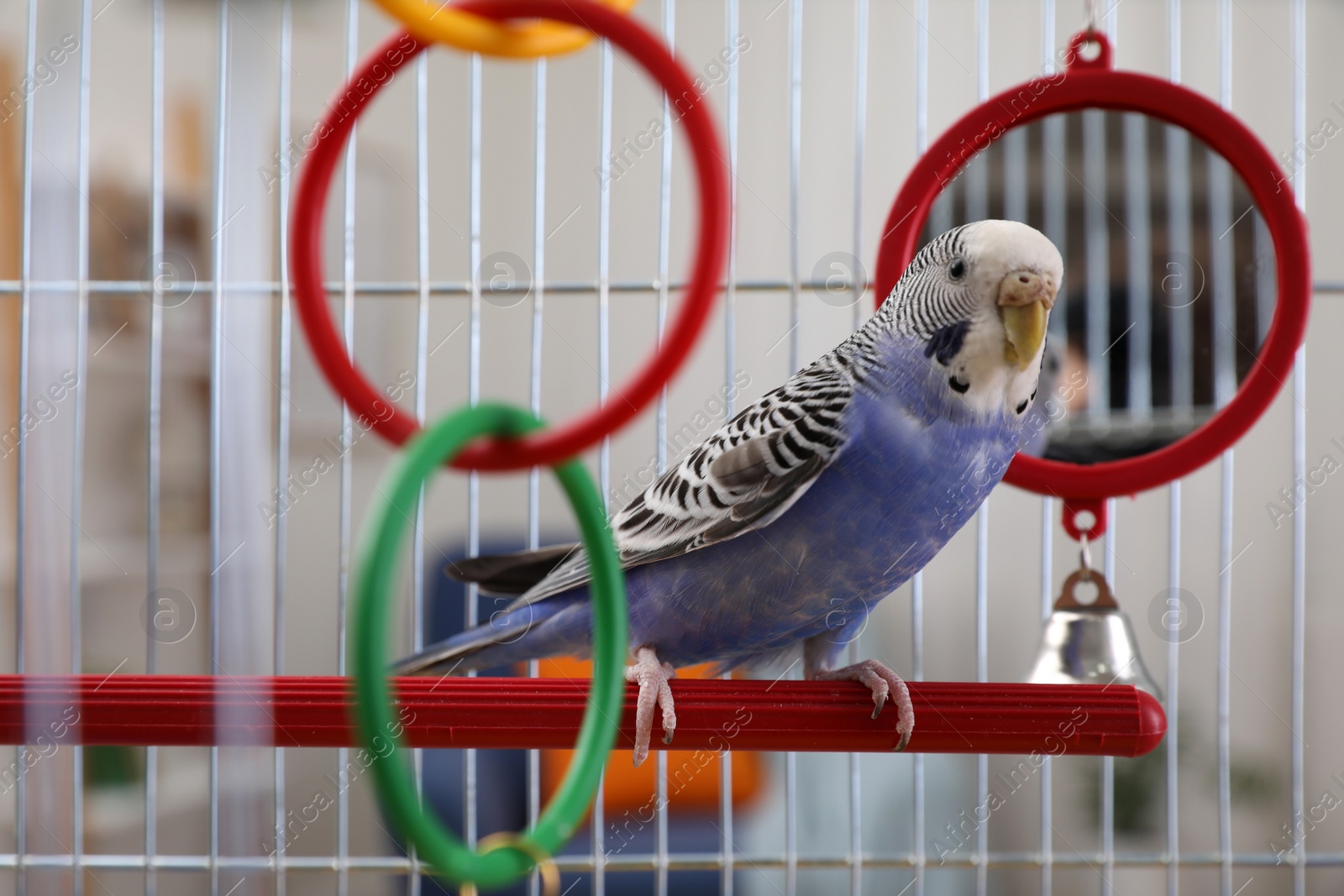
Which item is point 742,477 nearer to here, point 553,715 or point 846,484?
point 846,484

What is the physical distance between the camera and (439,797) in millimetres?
1856

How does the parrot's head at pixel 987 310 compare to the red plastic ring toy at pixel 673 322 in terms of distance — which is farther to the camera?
the parrot's head at pixel 987 310

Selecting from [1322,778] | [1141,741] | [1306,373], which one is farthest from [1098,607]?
[1322,778]

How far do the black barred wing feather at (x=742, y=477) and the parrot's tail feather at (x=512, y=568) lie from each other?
0.05 meters

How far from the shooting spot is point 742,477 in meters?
0.86

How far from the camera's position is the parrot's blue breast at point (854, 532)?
31.8 inches

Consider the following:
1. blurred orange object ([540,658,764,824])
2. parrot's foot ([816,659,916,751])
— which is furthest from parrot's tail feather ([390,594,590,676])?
blurred orange object ([540,658,764,824])

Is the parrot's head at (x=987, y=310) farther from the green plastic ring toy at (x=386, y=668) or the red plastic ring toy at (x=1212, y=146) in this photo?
the green plastic ring toy at (x=386, y=668)

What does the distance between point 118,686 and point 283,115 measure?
2.15ft

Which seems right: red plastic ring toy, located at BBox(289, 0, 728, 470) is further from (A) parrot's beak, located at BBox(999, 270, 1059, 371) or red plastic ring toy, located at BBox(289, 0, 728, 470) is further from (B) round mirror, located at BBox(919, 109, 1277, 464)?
(B) round mirror, located at BBox(919, 109, 1277, 464)

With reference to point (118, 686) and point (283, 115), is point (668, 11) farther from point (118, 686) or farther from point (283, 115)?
point (118, 686)

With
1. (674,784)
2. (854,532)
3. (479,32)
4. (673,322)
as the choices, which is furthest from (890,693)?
(674,784)

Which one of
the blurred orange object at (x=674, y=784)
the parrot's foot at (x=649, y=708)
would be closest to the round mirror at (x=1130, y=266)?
the parrot's foot at (x=649, y=708)

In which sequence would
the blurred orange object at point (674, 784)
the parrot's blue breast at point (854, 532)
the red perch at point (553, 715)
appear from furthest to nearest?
the blurred orange object at point (674, 784), the parrot's blue breast at point (854, 532), the red perch at point (553, 715)
